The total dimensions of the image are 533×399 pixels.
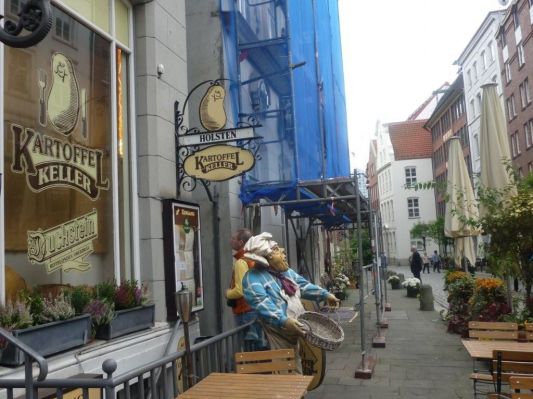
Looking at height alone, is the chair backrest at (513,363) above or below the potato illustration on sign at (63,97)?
below

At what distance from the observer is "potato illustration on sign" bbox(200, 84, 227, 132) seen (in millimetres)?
6527

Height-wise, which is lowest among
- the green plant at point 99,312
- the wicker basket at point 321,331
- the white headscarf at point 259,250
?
the wicker basket at point 321,331

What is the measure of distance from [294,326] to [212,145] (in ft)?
8.39

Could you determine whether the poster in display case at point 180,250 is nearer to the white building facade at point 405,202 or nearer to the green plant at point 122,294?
the green plant at point 122,294

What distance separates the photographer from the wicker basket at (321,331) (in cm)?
447

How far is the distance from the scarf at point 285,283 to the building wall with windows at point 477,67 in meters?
37.5

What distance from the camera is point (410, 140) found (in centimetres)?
6194

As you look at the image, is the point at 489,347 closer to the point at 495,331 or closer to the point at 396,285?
the point at 495,331

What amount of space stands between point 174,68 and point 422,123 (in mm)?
61248

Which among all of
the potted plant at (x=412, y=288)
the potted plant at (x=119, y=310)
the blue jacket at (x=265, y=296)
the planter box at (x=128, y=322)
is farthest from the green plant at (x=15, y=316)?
the potted plant at (x=412, y=288)

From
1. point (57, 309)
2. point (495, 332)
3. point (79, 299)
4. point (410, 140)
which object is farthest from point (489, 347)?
point (410, 140)

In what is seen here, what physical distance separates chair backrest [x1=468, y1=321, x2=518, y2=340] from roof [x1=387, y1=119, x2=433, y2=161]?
57112 millimetres

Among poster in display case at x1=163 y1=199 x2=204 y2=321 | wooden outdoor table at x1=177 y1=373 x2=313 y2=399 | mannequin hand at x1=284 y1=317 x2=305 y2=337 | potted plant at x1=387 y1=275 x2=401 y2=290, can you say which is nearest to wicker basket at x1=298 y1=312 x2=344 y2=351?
mannequin hand at x1=284 y1=317 x2=305 y2=337

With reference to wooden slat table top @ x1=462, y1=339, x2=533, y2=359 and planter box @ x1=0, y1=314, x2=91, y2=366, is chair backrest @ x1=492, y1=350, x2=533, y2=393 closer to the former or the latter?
wooden slat table top @ x1=462, y1=339, x2=533, y2=359
